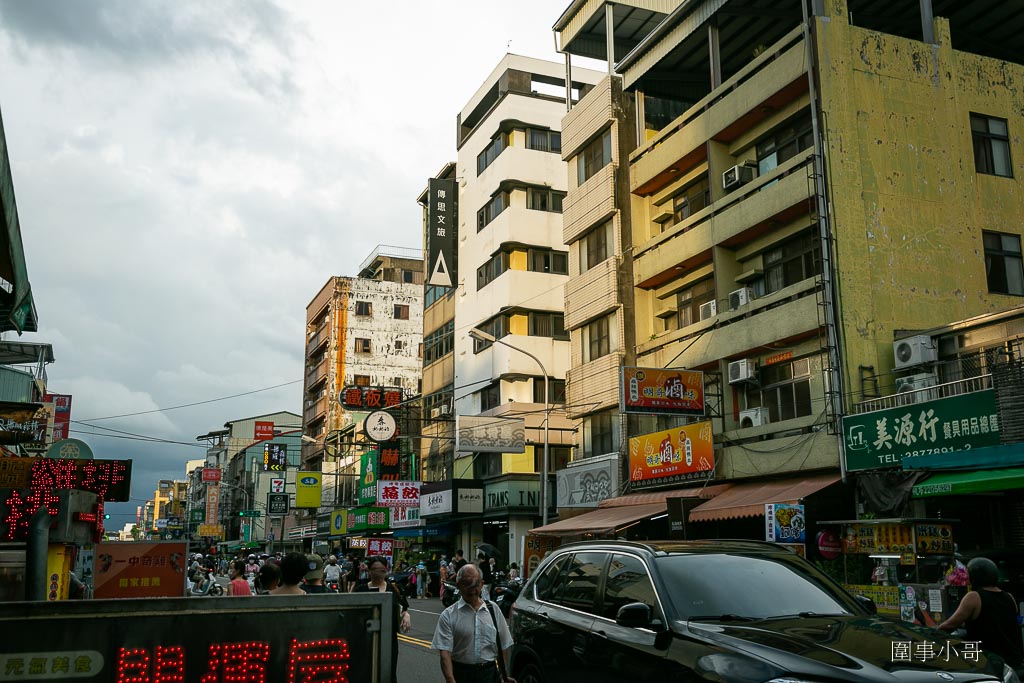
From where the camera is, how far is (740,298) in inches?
1020

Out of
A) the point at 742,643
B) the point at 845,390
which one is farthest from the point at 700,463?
the point at 742,643

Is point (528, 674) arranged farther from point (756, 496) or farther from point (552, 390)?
point (552, 390)

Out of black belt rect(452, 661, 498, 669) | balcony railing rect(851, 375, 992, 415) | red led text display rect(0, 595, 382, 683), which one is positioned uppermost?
balcony railing rect(851, 375, 992, 415)

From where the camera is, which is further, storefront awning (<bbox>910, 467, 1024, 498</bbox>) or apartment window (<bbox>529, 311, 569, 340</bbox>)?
apartment window (<bbox>529, 311, 569, 340</bbox>)

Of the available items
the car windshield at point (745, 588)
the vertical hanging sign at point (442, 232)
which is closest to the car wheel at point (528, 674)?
the car windshield at point (745, 588)

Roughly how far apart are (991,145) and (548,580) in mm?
22387

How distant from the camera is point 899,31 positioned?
29.5 metres

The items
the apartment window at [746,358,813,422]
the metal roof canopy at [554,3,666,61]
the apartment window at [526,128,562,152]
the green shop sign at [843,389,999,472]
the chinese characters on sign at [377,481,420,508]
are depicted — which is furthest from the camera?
the chinese characters on sign at [377,481,420,508]

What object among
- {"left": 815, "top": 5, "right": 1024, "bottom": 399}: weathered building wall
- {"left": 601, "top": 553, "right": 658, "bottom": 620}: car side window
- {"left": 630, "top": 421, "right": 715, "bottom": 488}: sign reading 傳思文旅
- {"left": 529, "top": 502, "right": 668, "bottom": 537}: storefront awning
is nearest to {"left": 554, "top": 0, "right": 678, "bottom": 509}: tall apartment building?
{"left": 630, "top": 421, "right": 715, "bottom": 488}: sign reading 傳思文旅

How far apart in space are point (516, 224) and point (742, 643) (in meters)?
38.7

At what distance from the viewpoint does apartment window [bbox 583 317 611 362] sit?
3234cm

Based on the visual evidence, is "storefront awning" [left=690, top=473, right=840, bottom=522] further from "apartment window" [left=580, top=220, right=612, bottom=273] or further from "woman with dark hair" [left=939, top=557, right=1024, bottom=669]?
"woman with dark hair" [left=939, top=557, right=1024, bottom=669]

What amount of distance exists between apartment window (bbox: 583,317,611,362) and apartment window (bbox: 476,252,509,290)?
10.7 metres

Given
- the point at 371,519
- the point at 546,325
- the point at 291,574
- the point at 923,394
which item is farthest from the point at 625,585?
the point at 371,519
